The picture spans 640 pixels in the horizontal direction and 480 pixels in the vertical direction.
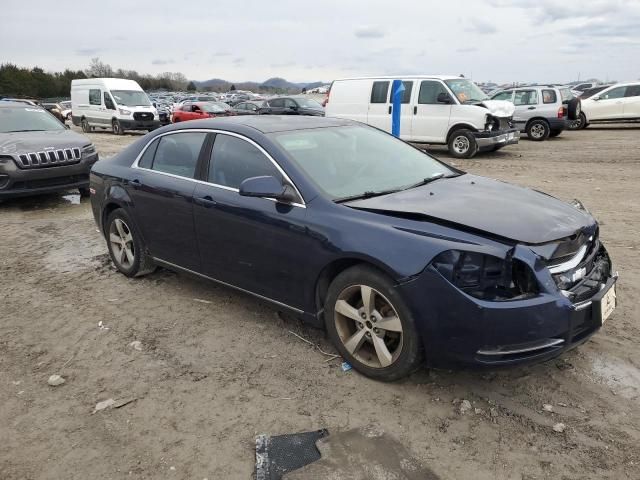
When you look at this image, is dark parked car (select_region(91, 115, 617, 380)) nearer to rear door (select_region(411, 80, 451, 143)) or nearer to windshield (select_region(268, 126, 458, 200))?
windshield (select_region(268, 126, 458, 200))

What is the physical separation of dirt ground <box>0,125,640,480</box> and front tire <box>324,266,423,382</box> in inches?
5.9

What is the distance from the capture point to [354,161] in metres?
4.10

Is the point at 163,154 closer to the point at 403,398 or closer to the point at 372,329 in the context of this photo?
the point at 372,329

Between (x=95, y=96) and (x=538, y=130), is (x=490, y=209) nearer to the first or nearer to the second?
(x=538, y=130)

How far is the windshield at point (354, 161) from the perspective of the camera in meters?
3.80

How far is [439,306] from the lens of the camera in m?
2.95

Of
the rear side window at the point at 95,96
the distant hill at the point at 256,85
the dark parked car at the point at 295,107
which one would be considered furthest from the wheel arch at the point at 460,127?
the distant hill at the point at 256,85

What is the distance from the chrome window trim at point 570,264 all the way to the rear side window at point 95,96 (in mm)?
24486

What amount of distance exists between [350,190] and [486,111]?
411 inches

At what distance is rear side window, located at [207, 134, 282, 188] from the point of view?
394 centimetres

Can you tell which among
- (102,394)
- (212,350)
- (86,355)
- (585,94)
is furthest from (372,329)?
(585,94)

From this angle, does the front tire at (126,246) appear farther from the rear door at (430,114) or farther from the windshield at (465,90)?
the windshield at (465,90)

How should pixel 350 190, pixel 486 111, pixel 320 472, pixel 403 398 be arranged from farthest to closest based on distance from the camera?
pixel 486 111
pixel 350 190
pixel 403 398
pixel 320 472

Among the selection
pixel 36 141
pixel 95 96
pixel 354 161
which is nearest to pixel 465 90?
pixel 36 141
